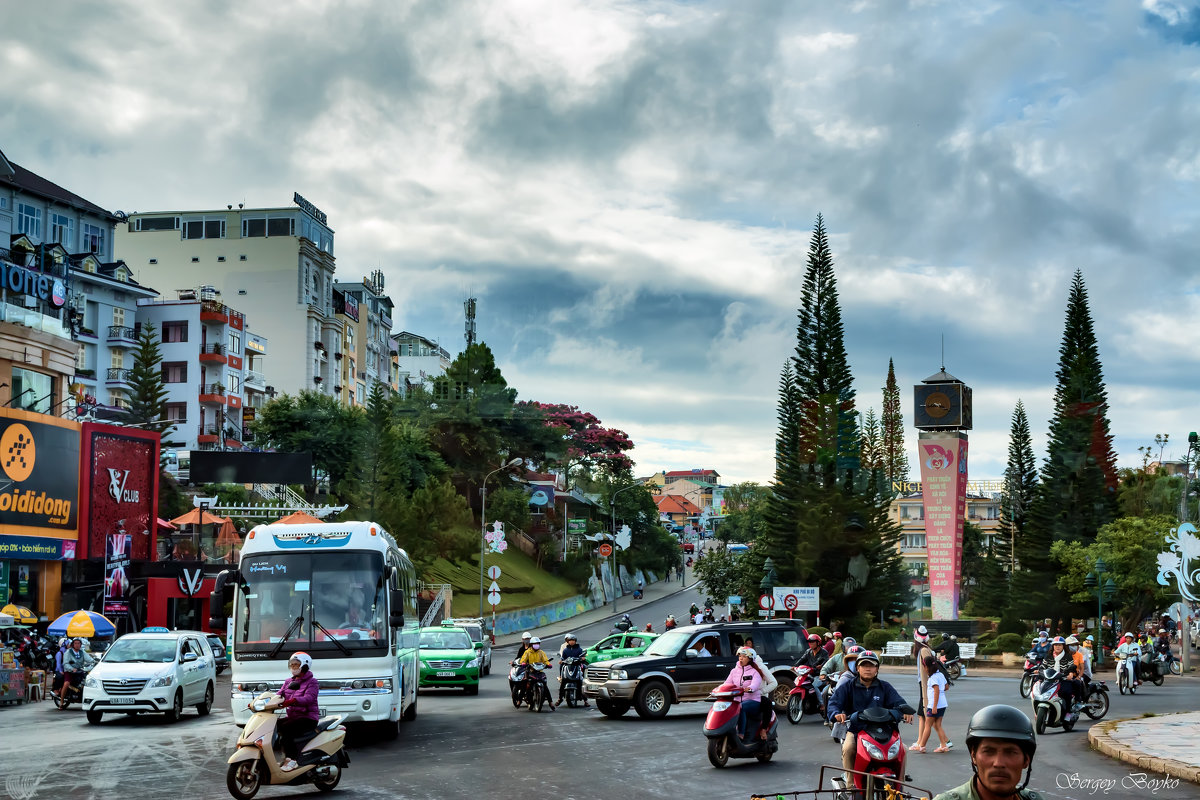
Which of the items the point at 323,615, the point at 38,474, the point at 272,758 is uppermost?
the point at 38,474

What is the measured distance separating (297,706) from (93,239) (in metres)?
64.2

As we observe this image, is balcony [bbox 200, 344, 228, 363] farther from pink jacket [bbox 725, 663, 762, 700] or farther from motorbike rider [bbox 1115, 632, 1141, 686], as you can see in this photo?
pink jacket [bbox 725, 663, 762, 700]

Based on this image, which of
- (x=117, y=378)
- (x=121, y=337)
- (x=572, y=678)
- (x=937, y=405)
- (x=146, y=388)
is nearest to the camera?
(x=572, y=678)

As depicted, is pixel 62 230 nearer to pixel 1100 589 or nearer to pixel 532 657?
pixel 532 657

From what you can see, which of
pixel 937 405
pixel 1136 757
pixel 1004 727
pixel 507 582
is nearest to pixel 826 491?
pixel 937 405

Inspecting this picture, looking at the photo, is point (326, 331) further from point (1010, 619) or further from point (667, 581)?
point (1010, 619)

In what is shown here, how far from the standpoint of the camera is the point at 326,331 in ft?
313

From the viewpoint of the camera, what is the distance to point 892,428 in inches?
4513

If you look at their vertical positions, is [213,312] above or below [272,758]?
above

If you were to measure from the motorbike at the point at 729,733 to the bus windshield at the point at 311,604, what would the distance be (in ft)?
15.9

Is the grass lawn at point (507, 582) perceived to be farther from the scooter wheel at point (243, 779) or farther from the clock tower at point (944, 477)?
the scooter wheel at point (243, 779)

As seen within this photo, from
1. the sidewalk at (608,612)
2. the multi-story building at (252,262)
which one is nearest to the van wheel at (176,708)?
the sidewalk at (608,612)

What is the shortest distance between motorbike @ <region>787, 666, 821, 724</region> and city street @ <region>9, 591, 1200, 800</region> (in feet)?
0.96

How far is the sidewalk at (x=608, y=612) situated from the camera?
228 feet
